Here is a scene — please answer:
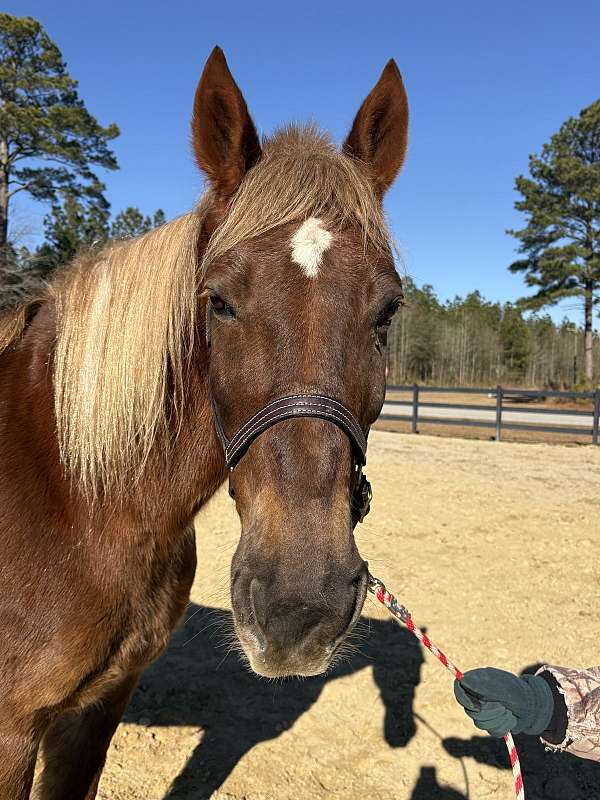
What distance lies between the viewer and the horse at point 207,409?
1.35 meters

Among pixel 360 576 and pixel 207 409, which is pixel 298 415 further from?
pixel 207 409

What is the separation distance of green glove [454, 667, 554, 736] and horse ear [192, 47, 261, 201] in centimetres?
188

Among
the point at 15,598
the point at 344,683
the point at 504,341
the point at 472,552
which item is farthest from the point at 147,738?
the point at 504,341

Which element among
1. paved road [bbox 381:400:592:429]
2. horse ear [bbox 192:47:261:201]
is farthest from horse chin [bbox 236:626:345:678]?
paved road [bbox 381:400:592:429]

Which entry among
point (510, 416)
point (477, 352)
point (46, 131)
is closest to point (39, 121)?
point (46, 131)

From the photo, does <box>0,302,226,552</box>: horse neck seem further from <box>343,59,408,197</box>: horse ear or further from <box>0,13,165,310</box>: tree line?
<box>0,13,165,310</box>: tree line

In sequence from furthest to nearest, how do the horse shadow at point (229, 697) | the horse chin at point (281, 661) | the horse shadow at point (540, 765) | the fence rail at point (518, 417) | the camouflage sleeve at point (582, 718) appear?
the fence rail at point (518, 417) → the horse shadow at point (229, 697) → the horse shadow at point (540, 765) → the camouflage sleeve at point (582, 718) → the horse chin at point (281, 661)

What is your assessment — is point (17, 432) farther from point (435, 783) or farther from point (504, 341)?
point (504, 341)

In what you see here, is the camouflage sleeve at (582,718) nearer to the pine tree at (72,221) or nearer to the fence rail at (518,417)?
the fence rail at (518,417)

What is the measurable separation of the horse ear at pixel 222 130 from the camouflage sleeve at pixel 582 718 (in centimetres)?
206

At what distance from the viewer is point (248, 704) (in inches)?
147

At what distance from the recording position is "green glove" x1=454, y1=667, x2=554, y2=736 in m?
1.87

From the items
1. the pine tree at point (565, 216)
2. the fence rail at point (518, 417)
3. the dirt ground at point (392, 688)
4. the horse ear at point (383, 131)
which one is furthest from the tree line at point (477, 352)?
the horse ear at point (383, 131)

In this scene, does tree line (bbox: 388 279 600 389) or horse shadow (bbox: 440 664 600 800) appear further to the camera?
tree line (bbox: 388 279 600 389)
